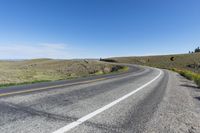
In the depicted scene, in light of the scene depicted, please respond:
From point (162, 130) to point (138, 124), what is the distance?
513mm

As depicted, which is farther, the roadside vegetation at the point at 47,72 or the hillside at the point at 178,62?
the hillside at the point at 178,62

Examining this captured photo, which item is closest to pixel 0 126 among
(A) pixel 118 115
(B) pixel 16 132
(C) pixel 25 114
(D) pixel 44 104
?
(B) pixel 16 132

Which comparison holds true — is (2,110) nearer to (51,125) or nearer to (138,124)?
(51,125)

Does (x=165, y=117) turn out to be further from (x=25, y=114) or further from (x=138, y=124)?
(x=25, y=114)

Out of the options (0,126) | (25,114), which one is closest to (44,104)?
(25,114)

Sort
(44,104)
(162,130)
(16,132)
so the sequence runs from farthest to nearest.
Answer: (44,104)
(162,130)
(16,132)

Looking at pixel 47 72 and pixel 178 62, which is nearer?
pixel 47 72

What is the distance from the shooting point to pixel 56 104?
491 cm

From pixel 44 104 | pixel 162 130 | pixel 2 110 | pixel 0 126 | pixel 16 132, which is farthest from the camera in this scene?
pixel 44 104

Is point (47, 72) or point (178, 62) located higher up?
point (178, 62)

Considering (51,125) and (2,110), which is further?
(2,110)

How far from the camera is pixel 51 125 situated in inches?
128

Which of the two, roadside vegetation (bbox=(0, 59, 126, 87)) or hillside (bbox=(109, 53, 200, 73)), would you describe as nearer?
roadside vegetation (bbox=(0, 59, 126, 87))

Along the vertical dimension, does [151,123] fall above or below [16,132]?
below
